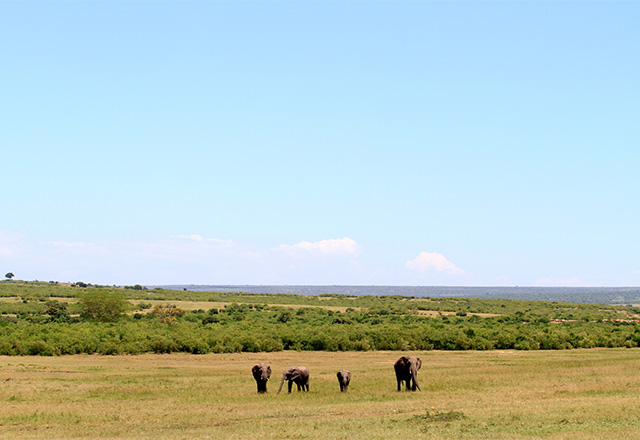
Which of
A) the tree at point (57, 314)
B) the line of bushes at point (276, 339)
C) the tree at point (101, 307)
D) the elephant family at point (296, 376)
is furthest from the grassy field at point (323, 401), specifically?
the tree at point (101, 307)

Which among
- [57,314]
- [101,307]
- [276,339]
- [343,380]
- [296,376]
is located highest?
[101,307]

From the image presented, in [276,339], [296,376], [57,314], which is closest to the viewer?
[296,376]

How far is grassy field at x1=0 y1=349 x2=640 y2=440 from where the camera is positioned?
19.9m

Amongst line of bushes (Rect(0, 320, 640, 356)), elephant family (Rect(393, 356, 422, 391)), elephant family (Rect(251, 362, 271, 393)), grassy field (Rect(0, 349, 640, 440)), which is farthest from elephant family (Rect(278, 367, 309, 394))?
line of bushes (Rect(0, 320, 640, 356))

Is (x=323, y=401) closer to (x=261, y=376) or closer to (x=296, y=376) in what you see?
(x=296, y=376)

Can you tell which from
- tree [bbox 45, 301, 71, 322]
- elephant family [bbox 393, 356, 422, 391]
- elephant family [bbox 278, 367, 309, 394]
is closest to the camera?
elephant family [bbox 393, 356, 422, 391]

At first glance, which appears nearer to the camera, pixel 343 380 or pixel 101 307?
pixel 343 380

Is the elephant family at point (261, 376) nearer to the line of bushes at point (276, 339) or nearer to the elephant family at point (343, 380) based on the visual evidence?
the elephant family at point (343, 380)

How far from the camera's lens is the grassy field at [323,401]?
19859 mm

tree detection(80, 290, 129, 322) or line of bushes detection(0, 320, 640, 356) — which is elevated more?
tree detection(80, 290, 129, 322)

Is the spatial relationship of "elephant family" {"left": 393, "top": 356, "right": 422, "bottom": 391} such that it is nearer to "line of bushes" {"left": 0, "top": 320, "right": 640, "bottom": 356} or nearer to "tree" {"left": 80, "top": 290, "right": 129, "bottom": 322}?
"line of bushes" {"left": 0, "top": 320, "right": 640, "bottom": 356}

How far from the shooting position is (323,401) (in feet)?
86.6

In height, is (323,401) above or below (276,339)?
above

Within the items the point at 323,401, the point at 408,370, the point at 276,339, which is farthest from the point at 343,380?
the point at 276,339
